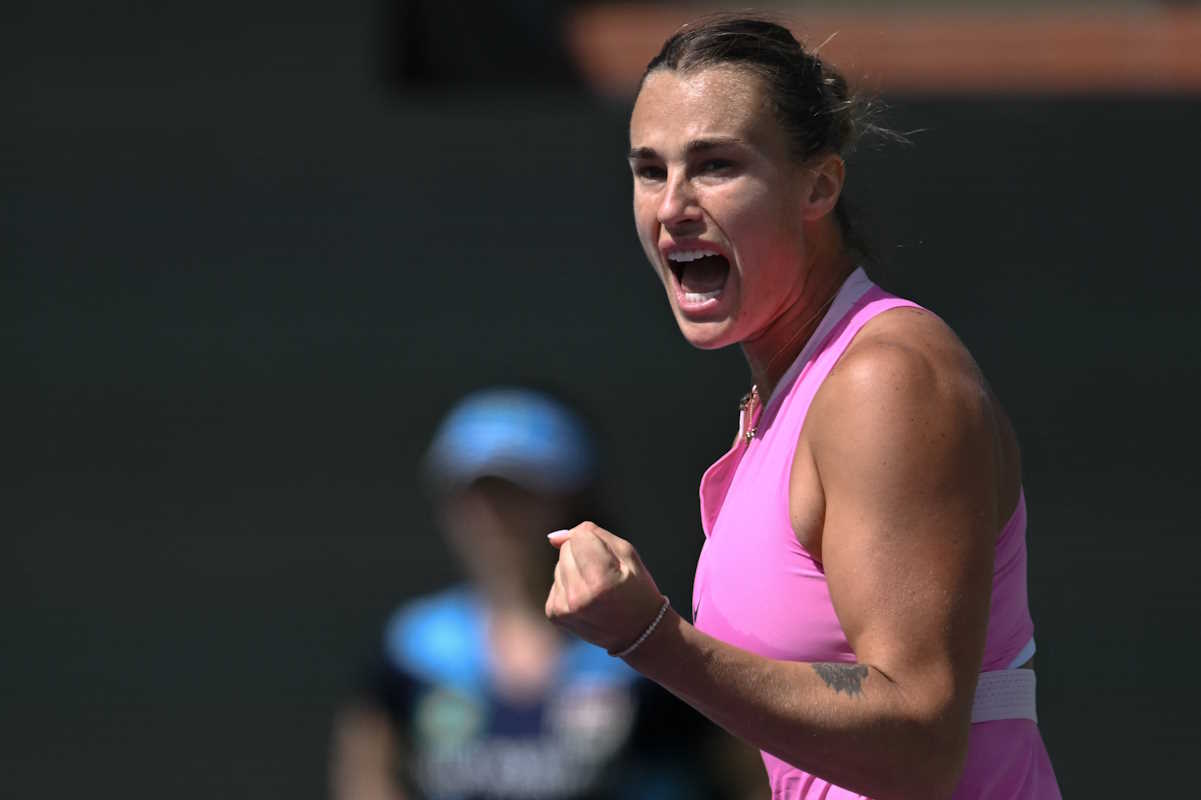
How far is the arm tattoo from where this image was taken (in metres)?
1.59

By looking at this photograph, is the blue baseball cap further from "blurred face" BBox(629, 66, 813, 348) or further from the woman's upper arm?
the woman's upper arm

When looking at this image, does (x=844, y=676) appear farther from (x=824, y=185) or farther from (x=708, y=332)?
(x=824, y=185)

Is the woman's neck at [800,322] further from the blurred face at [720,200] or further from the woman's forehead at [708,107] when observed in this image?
the woman's forehead at [708,107]

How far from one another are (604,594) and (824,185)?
1.78 ft

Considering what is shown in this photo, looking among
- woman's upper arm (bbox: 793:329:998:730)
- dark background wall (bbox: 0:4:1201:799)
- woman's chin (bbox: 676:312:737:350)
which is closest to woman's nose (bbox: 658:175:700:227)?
woman's chin (bbox: 676:312:737:350)

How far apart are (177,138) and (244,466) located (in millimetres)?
895

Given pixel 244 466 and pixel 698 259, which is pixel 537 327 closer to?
pixel 244 466

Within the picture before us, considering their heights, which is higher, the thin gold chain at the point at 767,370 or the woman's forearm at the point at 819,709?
the thin gold chain at the point at 767,370

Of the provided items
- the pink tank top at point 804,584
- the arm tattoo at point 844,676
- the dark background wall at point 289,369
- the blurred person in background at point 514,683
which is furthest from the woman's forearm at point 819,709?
the dark background wall at point 289,369

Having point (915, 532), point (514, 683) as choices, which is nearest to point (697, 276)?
point (915, 532)

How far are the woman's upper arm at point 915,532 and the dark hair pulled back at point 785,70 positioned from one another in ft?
1.03

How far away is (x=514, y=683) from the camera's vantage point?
9.99ft

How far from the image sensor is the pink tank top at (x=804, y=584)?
1737 mm

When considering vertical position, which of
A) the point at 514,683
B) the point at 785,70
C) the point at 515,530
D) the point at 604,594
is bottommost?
the point at 514,683
